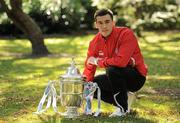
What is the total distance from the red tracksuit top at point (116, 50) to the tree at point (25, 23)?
8.85 m

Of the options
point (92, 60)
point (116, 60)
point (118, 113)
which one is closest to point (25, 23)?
point (92, 60)

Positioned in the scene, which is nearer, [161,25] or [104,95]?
[104,95]

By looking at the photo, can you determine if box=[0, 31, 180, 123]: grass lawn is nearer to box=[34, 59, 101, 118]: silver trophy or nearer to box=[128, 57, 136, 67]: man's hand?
box=[34, 59, 101, 118]: silver trophy

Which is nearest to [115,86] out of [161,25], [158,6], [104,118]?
[104,118]

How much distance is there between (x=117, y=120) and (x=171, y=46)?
558 inches

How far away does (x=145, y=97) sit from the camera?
8.92 metres

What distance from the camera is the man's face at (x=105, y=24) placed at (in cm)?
674

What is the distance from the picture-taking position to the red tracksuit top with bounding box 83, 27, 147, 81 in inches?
262

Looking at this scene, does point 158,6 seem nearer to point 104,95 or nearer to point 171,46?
point 171,46

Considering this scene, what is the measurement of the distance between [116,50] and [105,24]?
A: 357mm

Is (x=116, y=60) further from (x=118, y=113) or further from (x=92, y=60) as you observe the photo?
(x=118, y=113)

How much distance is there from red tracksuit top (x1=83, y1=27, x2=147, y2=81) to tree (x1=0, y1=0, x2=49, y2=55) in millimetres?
8852

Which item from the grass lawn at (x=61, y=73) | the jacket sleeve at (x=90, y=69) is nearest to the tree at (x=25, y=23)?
the grass lawn at (x=61, y=73)

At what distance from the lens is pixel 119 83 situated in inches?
264
